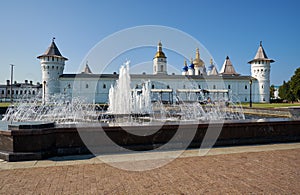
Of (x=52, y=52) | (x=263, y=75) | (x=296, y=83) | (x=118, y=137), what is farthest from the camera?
(x=263, y=75)

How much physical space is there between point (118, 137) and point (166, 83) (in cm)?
4833

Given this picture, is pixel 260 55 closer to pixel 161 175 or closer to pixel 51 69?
pixel 51 69

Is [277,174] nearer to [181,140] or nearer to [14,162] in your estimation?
[181,140]

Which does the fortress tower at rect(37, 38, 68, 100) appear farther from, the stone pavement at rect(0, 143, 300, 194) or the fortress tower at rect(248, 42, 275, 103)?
the stone pavement at rect(0, 143, 300, 194)

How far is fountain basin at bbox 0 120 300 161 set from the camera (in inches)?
188

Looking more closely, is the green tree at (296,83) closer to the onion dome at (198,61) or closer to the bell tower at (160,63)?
the onion dome at (198,61)

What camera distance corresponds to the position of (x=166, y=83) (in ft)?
175

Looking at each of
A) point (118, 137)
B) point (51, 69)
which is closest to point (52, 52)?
point (51, 69)

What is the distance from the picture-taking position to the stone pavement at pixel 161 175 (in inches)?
133

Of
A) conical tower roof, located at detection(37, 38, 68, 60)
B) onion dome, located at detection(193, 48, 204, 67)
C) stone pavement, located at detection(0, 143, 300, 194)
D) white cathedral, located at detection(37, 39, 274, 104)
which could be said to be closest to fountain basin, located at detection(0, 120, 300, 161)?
stone pavement, located at detection(0, 143, 300, 194)

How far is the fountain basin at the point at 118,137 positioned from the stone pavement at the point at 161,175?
242mm

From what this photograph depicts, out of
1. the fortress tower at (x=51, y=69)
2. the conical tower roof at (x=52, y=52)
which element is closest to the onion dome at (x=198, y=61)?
the conical tower roof at (x=52, y=52)

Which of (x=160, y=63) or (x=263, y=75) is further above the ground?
(x=160, y=63)

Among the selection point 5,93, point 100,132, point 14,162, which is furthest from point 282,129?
point 5,93
